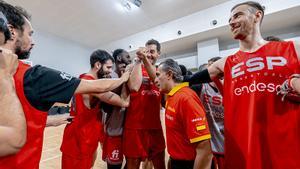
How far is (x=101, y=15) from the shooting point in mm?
6840

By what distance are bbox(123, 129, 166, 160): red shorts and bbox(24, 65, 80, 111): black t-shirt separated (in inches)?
39.6

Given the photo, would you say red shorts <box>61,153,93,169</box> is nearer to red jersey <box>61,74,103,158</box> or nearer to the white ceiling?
red jersey <box>61,74,103,158</box>

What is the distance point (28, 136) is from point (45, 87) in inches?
9.3

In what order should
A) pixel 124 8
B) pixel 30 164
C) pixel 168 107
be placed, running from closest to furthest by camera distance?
pixel 30 164 → pixel 168 107 → pixel 124 8

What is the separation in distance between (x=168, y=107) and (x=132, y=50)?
23.5ft

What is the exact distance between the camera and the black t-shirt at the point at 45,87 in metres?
0.80

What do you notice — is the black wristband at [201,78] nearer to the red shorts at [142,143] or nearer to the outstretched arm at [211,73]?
the outstretched arm at [211,73]

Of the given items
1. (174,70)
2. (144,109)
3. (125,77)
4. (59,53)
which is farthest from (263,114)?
(59,53)

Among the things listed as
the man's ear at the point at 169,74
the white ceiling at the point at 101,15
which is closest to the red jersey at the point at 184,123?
the man's ear at the point at 169,74

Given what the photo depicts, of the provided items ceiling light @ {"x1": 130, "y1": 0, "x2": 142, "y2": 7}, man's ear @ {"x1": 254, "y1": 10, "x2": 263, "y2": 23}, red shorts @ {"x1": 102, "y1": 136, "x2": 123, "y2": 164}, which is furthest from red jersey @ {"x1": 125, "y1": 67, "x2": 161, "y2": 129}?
ceiling light @ {"x1": 130, "y1": 0, "x2": 142, "y2": 7}

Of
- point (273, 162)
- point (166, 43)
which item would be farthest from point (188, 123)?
point (166, 43)

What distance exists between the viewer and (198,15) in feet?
21.0

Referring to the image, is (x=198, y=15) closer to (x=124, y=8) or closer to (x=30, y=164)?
(x=124, y=8)

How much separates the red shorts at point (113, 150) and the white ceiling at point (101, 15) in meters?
5.15
